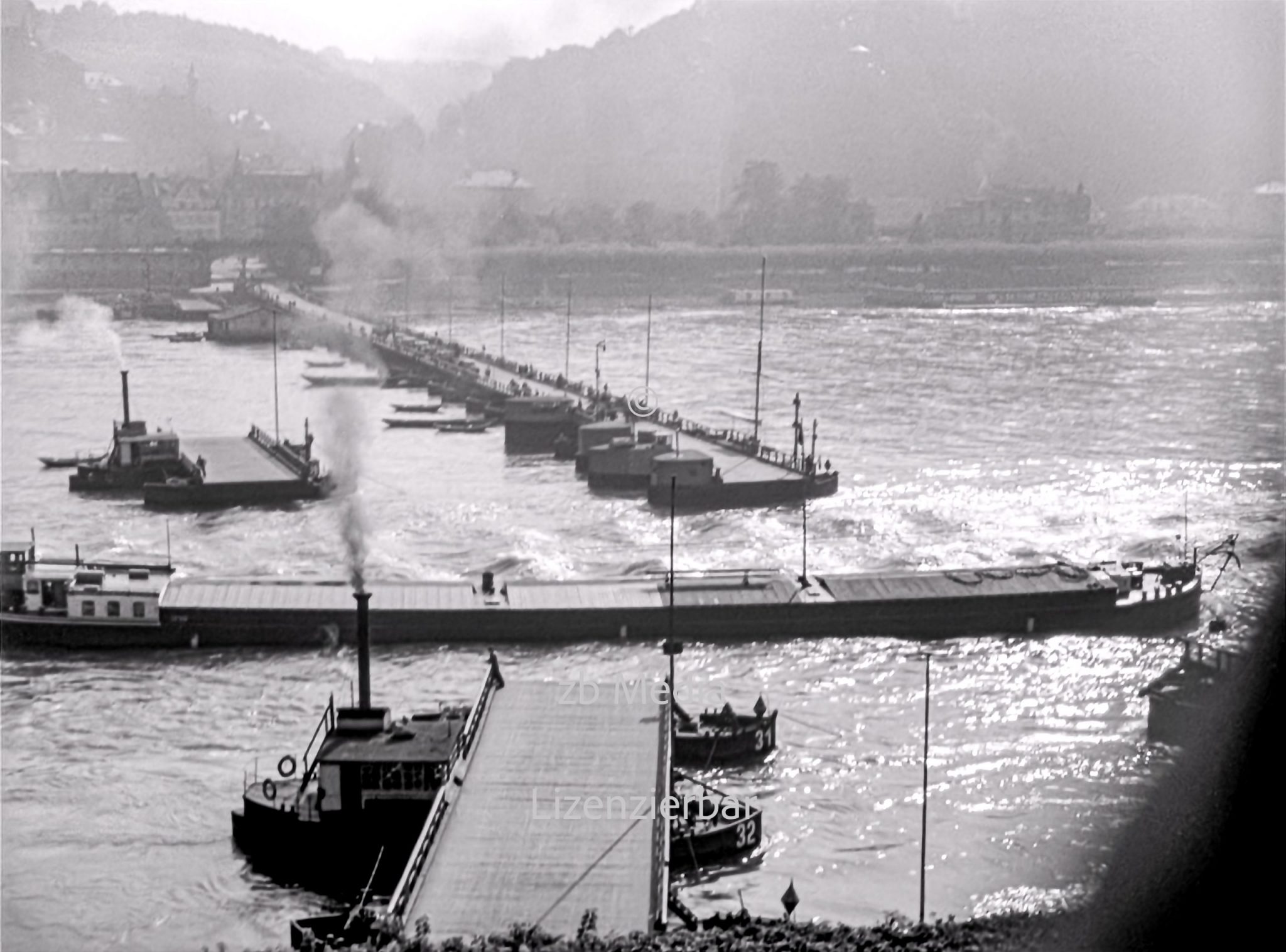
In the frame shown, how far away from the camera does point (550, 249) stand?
91.2 ft

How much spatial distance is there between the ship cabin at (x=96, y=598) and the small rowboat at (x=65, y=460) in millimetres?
3768

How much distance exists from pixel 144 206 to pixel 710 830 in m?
24.1

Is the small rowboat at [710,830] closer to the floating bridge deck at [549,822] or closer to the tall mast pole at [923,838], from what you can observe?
the floating bridge deck at [549,822]

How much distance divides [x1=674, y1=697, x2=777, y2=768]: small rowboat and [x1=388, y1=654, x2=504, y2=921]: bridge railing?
0.60 metres

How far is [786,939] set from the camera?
4.21 metres

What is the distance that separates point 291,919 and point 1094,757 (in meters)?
2.52

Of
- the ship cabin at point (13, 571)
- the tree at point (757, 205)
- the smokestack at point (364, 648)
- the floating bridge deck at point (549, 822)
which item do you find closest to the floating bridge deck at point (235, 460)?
the ship cabin at point (13, 571)

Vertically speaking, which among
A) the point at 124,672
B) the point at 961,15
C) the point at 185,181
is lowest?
the point at 124,672

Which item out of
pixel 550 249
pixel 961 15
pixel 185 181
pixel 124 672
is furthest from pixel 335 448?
pixel 961 15

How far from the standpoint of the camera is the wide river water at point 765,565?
5250mm

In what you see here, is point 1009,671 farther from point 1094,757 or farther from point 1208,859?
point 1208,859

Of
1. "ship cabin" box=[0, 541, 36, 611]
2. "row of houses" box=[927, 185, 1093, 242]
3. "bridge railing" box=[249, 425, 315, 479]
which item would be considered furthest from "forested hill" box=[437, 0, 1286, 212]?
"ship cabin" box=[0, 541, 36, 611]

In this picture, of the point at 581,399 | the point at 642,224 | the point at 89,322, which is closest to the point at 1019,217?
the point at 642,224

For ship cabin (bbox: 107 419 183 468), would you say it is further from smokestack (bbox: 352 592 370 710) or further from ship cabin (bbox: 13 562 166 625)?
smokestack (bbox: 352 592 370 710)
